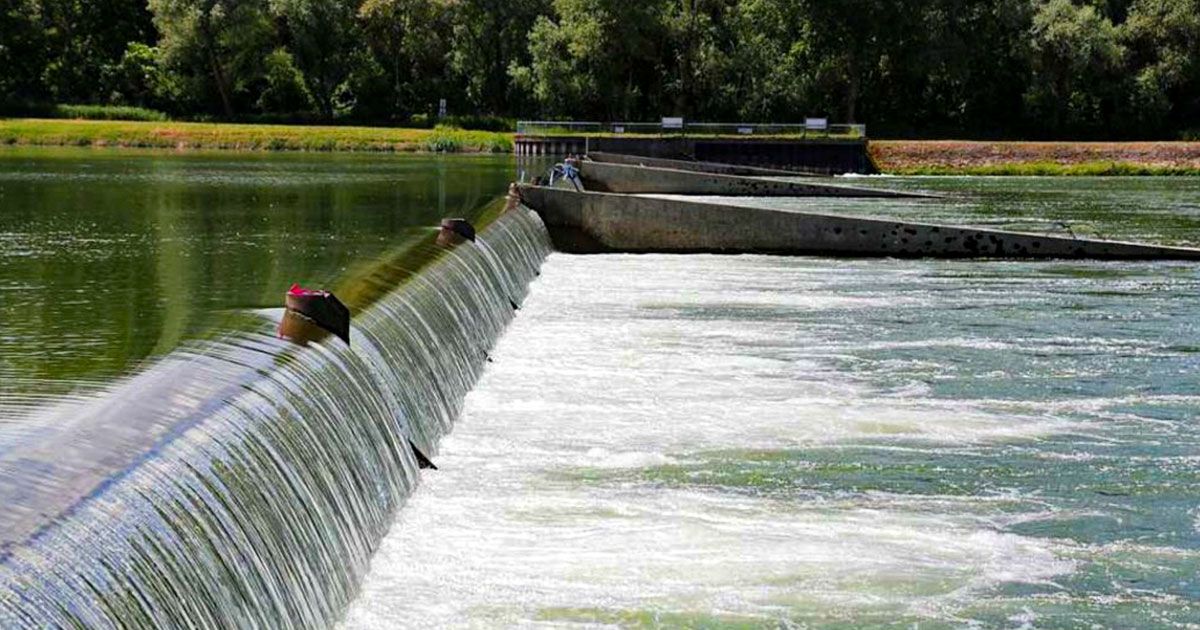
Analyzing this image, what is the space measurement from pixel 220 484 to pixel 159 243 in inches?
737

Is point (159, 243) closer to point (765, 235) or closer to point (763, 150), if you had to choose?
point (765, 235)

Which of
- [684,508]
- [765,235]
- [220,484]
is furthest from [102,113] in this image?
[220,484]

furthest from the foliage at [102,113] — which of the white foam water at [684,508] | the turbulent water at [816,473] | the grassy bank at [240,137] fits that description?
the white foam water at [684,508]

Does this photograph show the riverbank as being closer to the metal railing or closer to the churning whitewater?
the metal railing

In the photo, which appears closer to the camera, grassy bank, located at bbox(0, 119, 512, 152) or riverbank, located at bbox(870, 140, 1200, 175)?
riverbank, located at bbox(870, 140, 1200, 175)

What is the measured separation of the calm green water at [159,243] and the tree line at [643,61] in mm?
30000

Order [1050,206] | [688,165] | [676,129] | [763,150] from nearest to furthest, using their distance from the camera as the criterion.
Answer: [1050,206] < [688,165] < [763,150] < [676,129]

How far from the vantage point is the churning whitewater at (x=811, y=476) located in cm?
1116

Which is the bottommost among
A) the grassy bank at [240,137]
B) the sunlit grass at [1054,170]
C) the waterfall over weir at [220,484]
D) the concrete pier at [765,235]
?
the sunlit grass at [1054,170]

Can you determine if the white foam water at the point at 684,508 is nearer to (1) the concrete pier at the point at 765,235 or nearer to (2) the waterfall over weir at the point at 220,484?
(2) the waterfall over weir at the point at 220,484

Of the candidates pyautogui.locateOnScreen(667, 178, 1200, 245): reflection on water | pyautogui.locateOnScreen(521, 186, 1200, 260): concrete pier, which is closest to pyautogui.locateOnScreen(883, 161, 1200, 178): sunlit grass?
pyautogui.locateOnScreen(667, 178, 1200, 245): reflection on water

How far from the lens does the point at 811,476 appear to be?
14.3 metres

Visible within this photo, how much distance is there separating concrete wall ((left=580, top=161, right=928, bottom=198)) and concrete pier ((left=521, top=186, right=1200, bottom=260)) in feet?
54.9

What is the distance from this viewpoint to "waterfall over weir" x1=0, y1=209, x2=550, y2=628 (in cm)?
786
